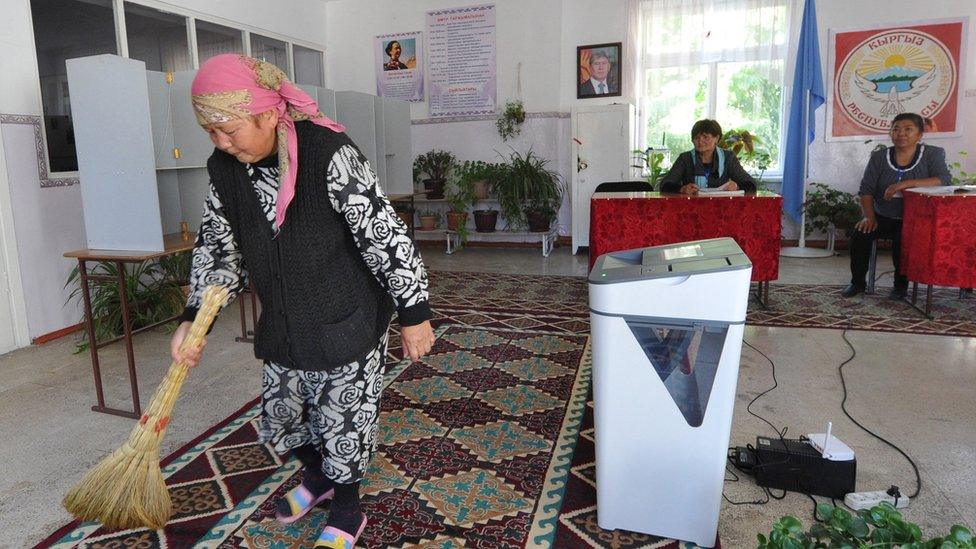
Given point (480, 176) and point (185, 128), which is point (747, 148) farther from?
point (185, 128)

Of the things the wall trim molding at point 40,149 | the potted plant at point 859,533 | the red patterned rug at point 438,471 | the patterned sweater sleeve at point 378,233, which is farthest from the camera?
the wall trim molding at point 40,149

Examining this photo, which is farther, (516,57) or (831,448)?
(516,57)

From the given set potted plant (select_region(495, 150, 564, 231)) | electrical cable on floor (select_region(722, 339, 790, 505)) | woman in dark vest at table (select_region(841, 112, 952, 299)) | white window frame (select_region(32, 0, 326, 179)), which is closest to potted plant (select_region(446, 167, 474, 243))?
potted plant (select_region(495, 150, 564, 231))

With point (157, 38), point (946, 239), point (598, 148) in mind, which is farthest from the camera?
point (598, 148)

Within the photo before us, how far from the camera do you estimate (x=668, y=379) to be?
1653mm

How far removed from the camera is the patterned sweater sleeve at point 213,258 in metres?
1.64

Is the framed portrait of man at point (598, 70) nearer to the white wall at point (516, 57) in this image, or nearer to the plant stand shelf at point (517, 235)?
the white wall at point (516, 57)

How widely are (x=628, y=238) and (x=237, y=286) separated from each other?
114 inches

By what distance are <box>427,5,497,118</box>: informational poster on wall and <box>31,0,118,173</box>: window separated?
356 centimetres

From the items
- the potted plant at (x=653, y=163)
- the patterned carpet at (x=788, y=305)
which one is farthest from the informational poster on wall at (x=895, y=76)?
the patterned carpet at (x=788, y=305)

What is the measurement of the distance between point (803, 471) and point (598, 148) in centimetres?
490

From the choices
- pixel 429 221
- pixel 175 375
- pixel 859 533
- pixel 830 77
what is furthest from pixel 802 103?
pixel 175 375

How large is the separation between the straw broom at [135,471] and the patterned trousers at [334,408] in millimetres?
229

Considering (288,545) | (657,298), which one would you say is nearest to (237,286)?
(288,545)
